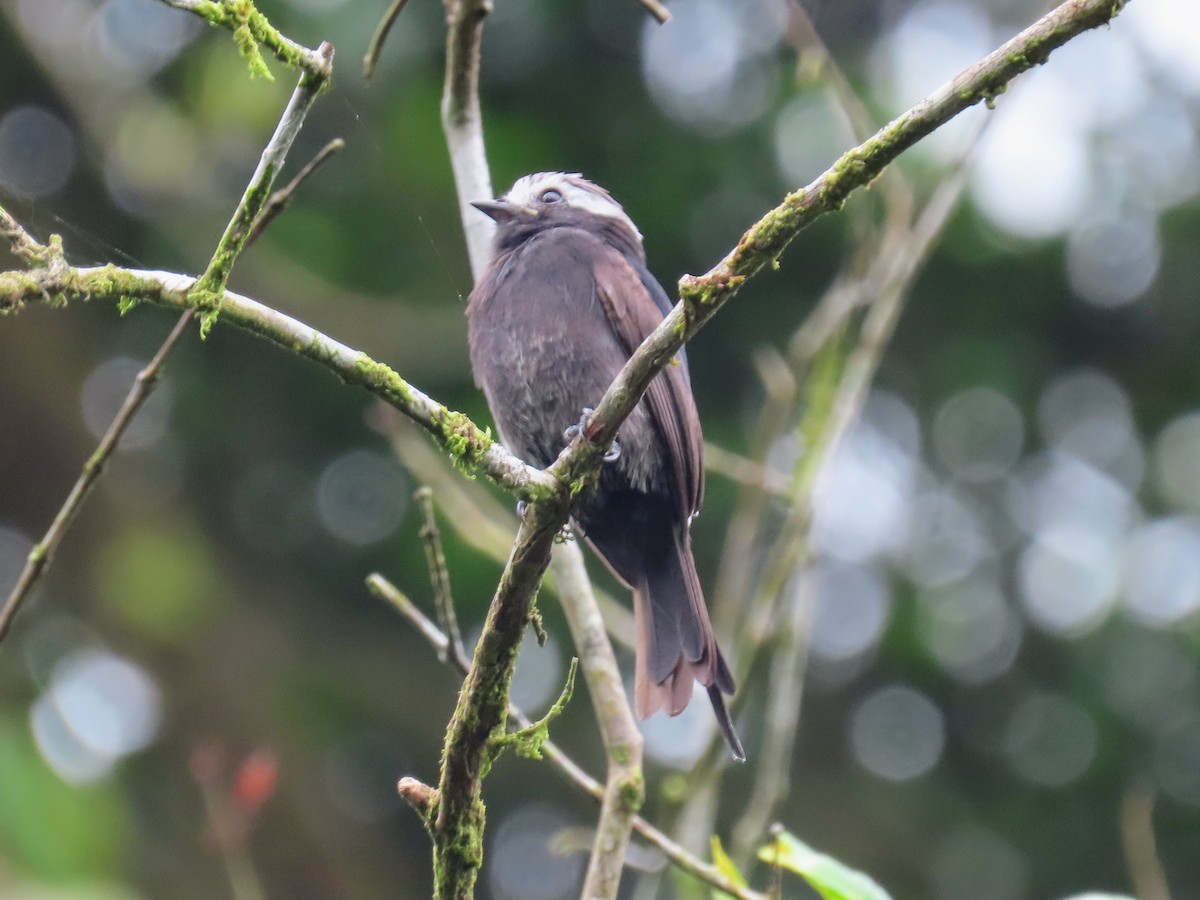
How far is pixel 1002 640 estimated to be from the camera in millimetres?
7141

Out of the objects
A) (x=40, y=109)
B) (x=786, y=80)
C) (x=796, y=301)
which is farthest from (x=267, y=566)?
(x=786, y=80)

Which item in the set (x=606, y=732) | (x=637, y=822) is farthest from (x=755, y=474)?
(x=637, y=822)

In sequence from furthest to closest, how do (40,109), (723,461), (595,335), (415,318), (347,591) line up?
(347,591) → (40,109) → (415,318) → (723,461) → (595,335)

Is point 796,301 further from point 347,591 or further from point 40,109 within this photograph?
point 40,109

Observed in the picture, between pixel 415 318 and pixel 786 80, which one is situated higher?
pixel 786 80

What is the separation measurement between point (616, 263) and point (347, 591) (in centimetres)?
381

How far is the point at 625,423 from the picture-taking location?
3760 mm

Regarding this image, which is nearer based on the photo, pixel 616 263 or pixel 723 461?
pixel 616 263

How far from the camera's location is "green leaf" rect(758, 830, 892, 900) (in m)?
2.72

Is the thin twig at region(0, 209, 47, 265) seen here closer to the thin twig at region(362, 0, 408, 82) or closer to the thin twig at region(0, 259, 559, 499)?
the thin twig at region(0, 259, 559, 499)

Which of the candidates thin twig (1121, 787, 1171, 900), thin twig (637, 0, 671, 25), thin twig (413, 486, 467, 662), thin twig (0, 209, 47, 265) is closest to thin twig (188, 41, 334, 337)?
thin twig (0, 209, 47, 265)

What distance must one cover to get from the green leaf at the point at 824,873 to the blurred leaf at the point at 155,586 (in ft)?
16.3

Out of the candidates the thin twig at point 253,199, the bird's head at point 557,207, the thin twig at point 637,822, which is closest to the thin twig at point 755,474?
the bird's head at point 557,207

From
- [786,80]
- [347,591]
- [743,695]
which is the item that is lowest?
[743,695]
